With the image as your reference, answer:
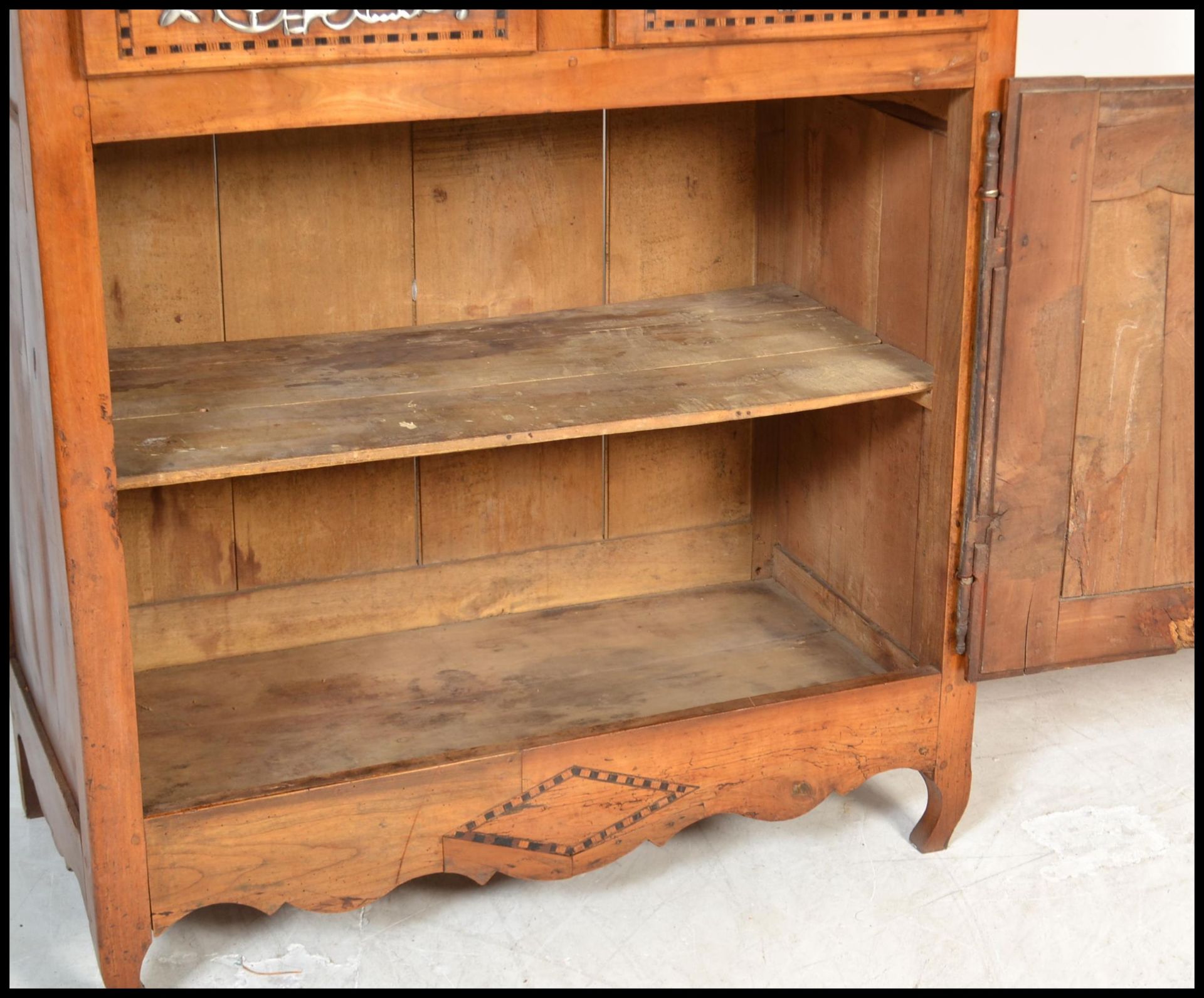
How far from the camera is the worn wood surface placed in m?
2.41

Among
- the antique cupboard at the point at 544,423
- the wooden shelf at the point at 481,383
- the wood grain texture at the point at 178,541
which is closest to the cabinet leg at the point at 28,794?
the antique cupboard at the point at 544,423

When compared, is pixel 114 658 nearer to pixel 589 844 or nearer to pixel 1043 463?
pixel 589 844

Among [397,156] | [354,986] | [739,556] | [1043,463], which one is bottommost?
[354,986]

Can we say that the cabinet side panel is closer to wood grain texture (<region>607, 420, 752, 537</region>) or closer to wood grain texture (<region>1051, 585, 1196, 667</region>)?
wood grain texture (<region>607, 420, 752, 537</region>)

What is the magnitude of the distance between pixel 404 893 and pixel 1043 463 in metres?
1.25

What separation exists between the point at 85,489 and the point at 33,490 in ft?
1.01

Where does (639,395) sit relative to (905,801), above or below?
above

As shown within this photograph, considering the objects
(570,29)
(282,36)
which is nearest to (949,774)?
(570,29)

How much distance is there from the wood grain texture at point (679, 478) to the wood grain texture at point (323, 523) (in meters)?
0.41

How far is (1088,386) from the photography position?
8.56 feet

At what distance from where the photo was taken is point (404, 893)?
276 centimetres

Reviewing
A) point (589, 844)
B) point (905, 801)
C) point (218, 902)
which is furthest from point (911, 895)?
point (218, 902)

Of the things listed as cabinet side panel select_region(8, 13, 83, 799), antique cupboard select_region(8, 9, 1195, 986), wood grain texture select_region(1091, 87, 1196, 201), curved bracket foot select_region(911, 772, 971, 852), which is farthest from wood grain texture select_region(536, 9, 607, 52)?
curved bracket foot select_region(911, 772, 971, 852)

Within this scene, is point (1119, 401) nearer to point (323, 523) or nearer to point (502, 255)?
point (502, 255)
